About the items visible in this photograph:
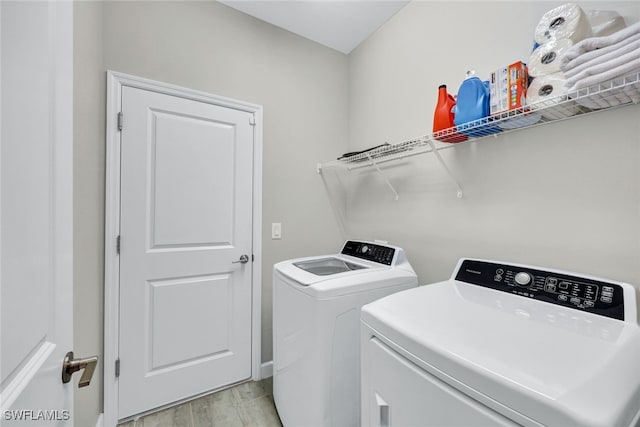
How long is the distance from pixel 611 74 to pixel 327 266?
5.15 feet

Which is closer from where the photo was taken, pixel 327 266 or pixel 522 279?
pixel 522 279

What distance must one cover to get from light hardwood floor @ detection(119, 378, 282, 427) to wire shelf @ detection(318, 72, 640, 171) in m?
1.90

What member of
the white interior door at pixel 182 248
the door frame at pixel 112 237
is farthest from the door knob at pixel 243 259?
the door frame at pixel 112 237

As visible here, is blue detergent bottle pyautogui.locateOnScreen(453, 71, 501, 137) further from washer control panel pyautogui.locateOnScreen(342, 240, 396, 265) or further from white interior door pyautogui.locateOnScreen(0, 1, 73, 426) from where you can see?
white interior door pyautogui.locateOnScreen(0, 1, 73, 426)

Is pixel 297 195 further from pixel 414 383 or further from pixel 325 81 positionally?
pixel 414 383

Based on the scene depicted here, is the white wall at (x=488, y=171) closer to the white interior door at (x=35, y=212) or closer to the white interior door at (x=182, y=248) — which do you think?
the white interior door at (x=182, y=248)

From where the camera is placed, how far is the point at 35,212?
49 cm

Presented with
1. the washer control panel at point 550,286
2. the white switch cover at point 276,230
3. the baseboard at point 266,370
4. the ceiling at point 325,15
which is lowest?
the baseboard at point 266,370

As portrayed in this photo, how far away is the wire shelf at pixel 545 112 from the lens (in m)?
0.88

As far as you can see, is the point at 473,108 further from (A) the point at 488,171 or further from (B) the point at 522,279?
(B) the point at 522,279

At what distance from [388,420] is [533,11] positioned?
183 centimetres

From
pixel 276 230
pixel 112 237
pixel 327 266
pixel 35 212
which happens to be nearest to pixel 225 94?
pixel 276 230

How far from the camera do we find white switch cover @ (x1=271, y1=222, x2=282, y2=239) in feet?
7.06

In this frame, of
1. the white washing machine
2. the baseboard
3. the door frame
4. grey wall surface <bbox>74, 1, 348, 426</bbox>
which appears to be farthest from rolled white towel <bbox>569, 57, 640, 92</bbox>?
the baseboard
